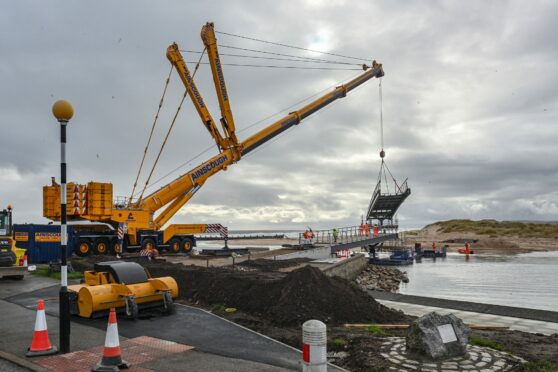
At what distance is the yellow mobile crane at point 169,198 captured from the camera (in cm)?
2602

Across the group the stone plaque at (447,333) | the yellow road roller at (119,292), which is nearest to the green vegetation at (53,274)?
the yellow road roller at (119,292)

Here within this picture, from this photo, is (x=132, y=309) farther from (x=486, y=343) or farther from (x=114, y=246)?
(x=114, y=246)

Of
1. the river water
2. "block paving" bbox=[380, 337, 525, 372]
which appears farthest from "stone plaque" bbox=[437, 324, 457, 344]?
the river water

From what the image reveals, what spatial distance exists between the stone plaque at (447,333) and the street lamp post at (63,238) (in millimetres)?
6516

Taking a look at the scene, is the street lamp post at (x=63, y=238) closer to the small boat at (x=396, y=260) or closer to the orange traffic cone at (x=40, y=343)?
the orange traffic cone at (x=40, y=343)

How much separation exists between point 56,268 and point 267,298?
1368 cm

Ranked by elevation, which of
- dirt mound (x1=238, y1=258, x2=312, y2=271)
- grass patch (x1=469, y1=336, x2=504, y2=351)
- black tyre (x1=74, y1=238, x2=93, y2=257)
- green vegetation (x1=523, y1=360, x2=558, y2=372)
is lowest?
grass patch (x1=469, y1=336, x2=504, y2=351)

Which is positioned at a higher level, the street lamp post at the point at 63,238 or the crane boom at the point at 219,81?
the crane boom at the point at 219,81

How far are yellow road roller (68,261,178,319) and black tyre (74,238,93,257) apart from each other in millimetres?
16637

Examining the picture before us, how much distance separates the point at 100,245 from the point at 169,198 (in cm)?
515

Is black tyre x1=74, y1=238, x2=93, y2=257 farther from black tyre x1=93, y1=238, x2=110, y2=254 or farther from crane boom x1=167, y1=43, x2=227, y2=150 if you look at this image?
crane boom x1=167, y1=43, x2=227, y2=150

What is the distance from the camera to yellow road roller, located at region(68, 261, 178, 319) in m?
10.6

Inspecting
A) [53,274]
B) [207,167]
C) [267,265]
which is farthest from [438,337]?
[207,167]

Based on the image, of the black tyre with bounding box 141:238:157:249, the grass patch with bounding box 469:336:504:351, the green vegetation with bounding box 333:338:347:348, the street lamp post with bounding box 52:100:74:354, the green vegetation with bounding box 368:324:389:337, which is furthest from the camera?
the black tyre with bounding box 141:238:157:249
